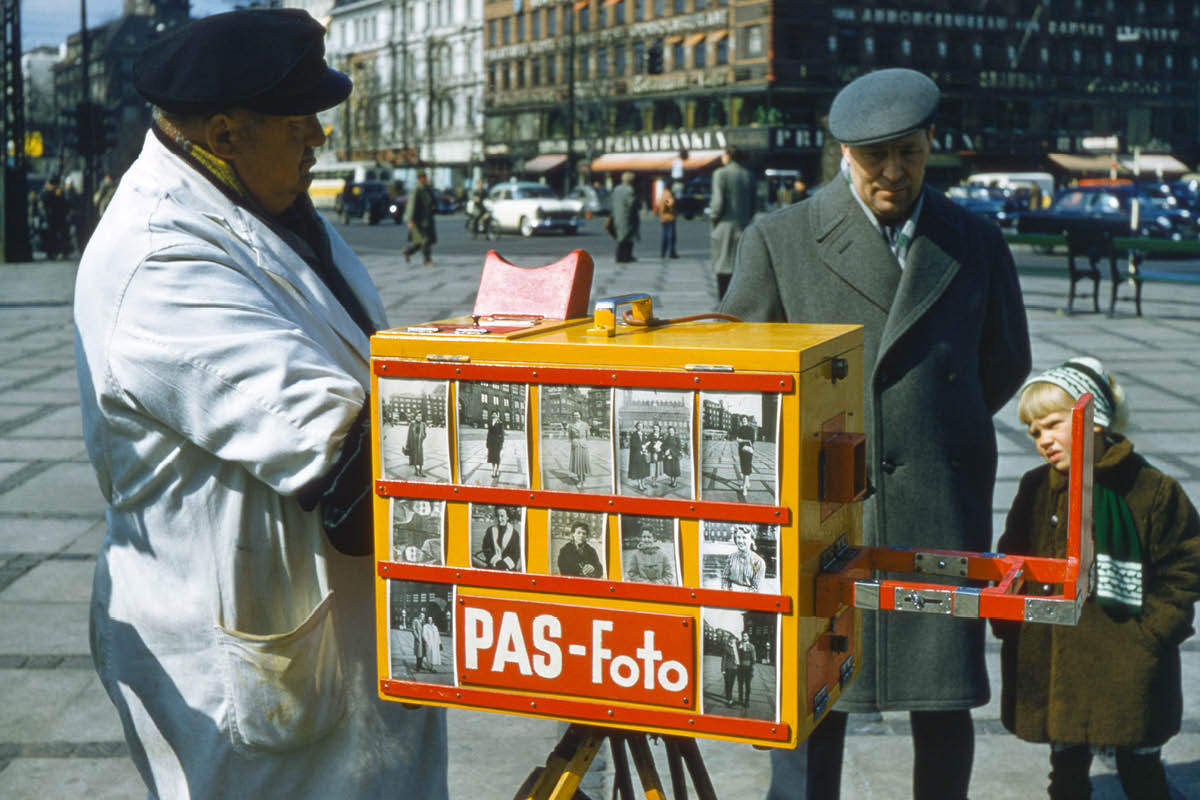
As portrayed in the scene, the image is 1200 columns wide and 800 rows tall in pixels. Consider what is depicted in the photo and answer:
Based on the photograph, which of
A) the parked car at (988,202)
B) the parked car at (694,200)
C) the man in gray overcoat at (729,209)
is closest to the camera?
the man in gray overcoat at (729,209)

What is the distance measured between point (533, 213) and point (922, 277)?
36.4 m

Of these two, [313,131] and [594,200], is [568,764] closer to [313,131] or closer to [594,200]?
[313,131]

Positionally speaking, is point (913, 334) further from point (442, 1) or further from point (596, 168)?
point (442, 1)

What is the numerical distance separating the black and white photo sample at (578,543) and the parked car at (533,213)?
3747 centimetres

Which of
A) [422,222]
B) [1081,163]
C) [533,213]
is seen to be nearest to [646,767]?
[422,222]

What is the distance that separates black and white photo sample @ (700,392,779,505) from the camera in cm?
163

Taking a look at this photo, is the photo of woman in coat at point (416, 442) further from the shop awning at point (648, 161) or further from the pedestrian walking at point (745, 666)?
the shop awning at point (648, 161)

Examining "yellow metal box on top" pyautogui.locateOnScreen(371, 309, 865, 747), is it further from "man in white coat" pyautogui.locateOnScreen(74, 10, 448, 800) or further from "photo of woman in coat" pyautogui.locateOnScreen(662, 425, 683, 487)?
"man in white coat" pyautogui.locateOnScreen(74, 10, 448, 800)

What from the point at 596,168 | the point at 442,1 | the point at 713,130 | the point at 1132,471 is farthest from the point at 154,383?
the point at 442,1

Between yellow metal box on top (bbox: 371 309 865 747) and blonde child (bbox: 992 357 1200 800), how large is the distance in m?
1.69

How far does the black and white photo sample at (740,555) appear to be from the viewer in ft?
5.41

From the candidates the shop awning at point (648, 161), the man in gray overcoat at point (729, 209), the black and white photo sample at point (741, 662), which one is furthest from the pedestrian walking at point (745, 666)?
the shop awning at point (648, 161)

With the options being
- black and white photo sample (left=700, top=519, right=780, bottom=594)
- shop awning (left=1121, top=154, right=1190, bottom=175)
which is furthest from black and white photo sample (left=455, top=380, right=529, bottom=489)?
shop awning (left=1121, top=154, right=1190, bottom=175)

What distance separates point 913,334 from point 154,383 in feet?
5.45
